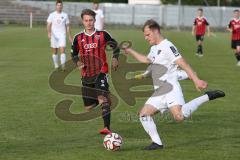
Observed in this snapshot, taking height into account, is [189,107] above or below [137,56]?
below

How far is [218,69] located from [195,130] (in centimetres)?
1291

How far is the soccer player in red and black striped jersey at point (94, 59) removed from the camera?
10.7 metres

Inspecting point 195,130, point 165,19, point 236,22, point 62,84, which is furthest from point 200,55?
point 165,19

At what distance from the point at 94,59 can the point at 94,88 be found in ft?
1.75

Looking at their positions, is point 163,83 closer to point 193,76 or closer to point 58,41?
point 193,76

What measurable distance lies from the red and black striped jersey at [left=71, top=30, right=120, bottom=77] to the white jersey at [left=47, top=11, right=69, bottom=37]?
11409mm

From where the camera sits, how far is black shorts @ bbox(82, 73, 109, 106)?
35.0 ft

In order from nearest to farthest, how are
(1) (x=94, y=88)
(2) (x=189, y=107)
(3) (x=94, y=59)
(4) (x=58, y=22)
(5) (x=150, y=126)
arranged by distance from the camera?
1. (5) (x=150, y=126)
2. (2) (x=189, y=107)
3. (1) (x=94, y=88)
4. (3) (x=94, y=59)
5. (4) (x=58, y=22)

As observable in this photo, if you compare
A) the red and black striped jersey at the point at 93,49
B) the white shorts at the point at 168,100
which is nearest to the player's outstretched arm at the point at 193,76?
the white shorts at the point at 168,100

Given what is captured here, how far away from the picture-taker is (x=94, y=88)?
1073 centimetres

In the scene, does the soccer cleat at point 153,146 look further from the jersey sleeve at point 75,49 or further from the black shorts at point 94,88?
the jersey sleeve at point 75,49

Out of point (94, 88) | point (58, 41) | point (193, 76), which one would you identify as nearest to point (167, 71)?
point (193, 76)

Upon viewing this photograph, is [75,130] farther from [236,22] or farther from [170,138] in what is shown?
[236,22]

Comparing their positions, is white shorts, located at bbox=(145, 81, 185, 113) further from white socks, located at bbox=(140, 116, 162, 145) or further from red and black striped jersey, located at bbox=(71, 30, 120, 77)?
red and black striped jersey, located at bbox=(71, 30, 120, 77)
